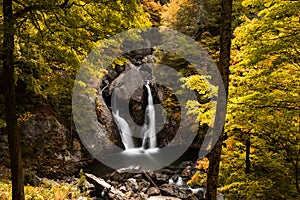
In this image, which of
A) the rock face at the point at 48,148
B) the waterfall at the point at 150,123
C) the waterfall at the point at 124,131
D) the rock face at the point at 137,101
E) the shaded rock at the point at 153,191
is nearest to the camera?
the shaded rock at the point at 153,191

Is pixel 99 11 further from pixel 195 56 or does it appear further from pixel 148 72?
pixel 148 72

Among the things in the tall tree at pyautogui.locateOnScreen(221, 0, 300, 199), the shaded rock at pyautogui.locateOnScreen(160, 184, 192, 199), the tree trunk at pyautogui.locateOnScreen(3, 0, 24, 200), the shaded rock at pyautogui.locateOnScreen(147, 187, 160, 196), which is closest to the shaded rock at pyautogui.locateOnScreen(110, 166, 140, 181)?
the shaded rock at pyautogui.locateOnScreen(147, 187, 160, 196)

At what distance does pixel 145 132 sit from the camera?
2019 cm

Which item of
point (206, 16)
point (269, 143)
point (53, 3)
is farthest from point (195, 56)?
point (53, 3)

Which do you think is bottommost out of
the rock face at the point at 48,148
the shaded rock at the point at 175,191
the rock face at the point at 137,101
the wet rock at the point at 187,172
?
the shaded rock at the point at 175,191

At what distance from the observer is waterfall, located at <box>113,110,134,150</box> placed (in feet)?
62.7

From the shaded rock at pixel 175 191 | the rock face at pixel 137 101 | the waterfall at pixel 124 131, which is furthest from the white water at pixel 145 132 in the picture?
the shaded rock at pixel 175 191

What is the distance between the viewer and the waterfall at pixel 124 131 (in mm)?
19109

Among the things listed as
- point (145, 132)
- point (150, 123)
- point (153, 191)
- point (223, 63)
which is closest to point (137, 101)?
point (150, 123)

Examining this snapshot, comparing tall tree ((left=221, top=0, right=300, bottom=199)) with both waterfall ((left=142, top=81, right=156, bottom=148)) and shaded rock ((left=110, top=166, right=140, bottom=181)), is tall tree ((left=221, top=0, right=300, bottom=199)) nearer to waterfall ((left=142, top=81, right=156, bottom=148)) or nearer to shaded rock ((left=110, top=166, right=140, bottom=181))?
shaded rock ((left=110, top=166, right=140, bottom=181))

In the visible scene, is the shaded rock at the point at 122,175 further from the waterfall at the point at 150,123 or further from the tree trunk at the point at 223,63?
the tree trunk at the point at 223,63

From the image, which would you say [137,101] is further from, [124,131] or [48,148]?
[48,148]

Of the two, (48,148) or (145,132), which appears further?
(145,132)

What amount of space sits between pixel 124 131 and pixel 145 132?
5.74 feet
